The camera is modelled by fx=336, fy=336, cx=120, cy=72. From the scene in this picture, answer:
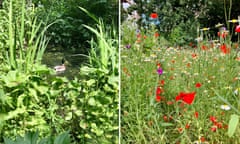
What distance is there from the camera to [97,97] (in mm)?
1658

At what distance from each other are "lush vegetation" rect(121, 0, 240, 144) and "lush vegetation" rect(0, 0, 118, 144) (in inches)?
3.8

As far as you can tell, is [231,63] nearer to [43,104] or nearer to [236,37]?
[236,37]

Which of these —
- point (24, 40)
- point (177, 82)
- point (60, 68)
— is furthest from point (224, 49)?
point (24, 40)

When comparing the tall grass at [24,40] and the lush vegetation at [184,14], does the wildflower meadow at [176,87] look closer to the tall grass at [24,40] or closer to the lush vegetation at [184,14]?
the lush vegetation at [184,14]

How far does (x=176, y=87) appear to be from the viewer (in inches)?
66.2

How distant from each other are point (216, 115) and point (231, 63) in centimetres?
26

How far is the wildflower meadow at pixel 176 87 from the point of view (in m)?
1.58

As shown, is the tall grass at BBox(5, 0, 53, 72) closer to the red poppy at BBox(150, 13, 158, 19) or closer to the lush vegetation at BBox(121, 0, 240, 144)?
the lush vegetation at BBox(121, 0, 240, 144)

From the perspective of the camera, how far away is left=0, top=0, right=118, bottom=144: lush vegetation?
5.29ft

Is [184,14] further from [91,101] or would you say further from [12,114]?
[12,114]

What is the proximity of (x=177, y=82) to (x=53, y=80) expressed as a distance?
0.62 metres

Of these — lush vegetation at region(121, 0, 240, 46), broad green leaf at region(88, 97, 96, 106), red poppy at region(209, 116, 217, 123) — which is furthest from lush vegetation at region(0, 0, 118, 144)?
red poppy at region(209, 116, 217, 123)

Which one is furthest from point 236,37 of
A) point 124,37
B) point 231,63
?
point 124,37

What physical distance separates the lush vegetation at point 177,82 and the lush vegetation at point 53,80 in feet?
0.32
